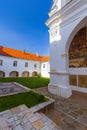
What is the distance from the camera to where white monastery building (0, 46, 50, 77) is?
23734 millimetres

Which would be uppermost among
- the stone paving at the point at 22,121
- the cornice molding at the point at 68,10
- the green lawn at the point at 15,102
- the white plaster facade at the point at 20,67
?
the cornice molding at the point at 68,10

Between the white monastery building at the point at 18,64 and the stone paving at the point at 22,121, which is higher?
the white monastery building at the point at 18,64

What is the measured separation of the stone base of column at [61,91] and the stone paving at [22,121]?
3.75 m

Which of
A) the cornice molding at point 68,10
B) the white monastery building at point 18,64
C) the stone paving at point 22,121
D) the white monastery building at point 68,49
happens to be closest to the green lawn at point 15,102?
the stone paving at point 22,121

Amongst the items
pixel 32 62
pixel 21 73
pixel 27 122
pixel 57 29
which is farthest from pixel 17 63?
pixel 27 122

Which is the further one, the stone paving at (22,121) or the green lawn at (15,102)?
the green lawn at (15,102)

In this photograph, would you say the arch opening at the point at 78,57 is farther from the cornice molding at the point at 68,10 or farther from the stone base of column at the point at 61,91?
the cornice molding at the point at 68,10

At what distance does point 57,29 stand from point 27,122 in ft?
23.6

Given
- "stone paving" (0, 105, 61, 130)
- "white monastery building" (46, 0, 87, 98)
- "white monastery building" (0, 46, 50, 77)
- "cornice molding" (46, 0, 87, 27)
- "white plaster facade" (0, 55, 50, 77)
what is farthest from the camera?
"white monastery building" (0, 46, 50, 77)

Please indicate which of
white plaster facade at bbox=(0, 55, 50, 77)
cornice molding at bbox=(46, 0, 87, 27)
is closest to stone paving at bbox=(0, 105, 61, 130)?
cornice molding at bbox=(46, 0, 87, 27)

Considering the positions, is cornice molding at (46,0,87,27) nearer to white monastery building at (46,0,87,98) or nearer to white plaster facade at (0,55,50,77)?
white monastery building at (46,0,87,98)

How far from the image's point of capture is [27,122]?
10.2ft

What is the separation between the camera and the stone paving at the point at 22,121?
2875 mm

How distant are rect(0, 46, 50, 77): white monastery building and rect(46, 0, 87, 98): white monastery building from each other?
18449 mm
